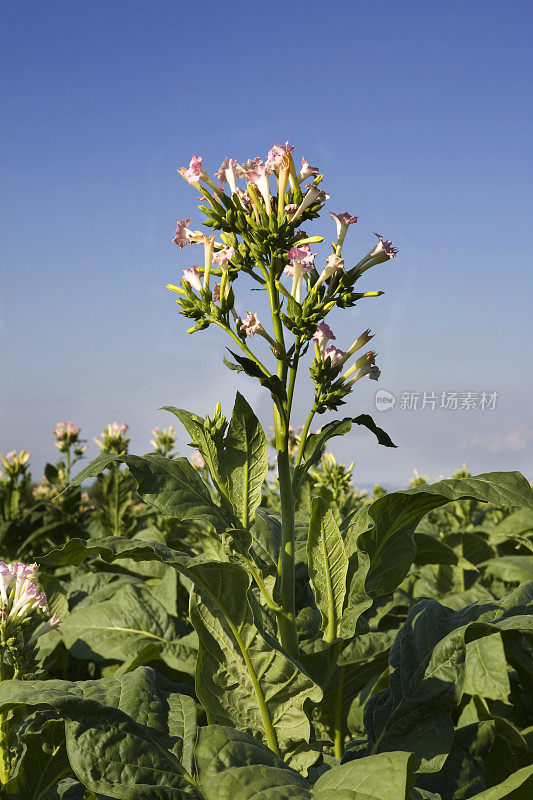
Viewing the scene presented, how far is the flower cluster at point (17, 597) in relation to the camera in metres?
2.12

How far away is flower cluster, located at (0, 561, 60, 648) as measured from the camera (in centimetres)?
212

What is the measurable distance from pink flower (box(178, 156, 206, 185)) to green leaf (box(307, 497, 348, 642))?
36.8 inches

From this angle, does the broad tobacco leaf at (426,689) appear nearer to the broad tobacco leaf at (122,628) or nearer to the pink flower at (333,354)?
the pink flower at (333,354)

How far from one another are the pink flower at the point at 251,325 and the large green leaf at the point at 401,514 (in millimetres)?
534

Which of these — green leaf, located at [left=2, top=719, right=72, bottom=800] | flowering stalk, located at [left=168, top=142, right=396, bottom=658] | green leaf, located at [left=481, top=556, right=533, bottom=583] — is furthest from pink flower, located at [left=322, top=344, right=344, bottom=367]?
green leaf, located at [left=481, top=556, right=533, bottom=583]

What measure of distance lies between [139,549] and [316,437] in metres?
0.55

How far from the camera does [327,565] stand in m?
1.76

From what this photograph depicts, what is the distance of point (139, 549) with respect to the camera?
154 cm

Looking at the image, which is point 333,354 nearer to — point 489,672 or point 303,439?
point 303,439

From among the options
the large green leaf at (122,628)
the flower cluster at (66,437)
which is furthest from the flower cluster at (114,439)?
the large green leaf at (122,628)

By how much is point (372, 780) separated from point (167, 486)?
728 millimetres

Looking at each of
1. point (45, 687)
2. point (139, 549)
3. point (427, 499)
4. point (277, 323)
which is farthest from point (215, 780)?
point (277, 323)

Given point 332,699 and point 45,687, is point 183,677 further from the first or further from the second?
point 45,687

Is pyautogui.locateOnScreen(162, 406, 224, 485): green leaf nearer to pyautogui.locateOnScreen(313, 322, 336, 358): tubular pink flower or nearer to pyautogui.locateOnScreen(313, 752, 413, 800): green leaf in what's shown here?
pyautogui.locateOnScreen(313, 322, 336, 358): tubular pink flower
